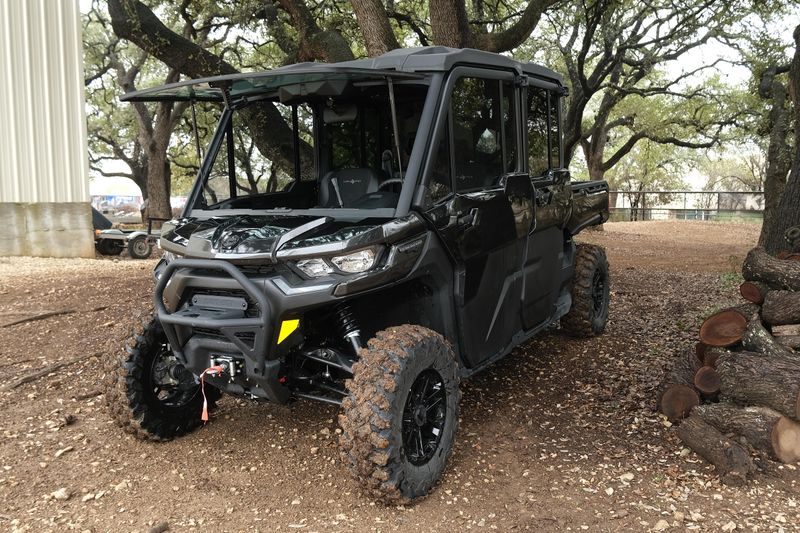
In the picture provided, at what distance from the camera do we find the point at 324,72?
3.66 metres

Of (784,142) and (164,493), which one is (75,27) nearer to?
(164,493)

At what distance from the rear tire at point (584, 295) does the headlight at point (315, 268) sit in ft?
11.7

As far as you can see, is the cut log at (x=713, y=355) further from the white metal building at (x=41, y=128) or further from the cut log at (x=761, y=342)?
A: the white metal building at (x=41, y=128)

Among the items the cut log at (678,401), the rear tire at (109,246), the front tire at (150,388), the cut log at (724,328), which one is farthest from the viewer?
the rear tire at (109,246)

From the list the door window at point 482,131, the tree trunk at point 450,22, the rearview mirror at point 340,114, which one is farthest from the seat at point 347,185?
the tree trunk at point 450,22

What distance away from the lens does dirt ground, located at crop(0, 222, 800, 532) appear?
349 centimetres

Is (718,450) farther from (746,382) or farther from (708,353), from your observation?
(708,353)

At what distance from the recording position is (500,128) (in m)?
4.70

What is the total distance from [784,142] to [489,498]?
9982 mm

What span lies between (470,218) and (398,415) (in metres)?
1.35

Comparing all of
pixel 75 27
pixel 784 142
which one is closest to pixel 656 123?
pixel 784 142

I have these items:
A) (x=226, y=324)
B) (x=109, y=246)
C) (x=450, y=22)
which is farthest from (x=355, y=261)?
(x=109, y=246)

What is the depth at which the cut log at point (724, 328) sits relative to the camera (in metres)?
4.58

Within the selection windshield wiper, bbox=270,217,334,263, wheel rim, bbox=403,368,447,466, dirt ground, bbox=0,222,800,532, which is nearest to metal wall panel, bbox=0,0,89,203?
dirt ground, bbox=0,222,800,532
